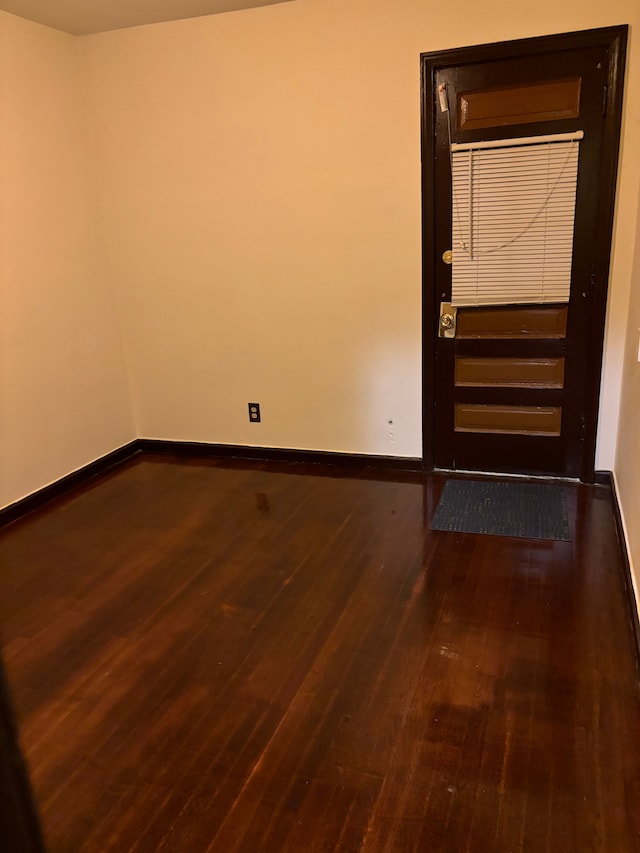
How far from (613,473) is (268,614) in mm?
2051

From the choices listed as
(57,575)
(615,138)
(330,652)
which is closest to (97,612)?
(57,575)

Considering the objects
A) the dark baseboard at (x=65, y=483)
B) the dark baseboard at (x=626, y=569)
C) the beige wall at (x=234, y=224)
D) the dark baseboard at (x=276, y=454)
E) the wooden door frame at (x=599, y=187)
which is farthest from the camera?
the dark baseboard at (x=276, y=454)

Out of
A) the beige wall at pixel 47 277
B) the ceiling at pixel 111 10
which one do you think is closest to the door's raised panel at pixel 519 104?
the ceiling at pixel 111 10

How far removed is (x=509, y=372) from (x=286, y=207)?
62.3 inches

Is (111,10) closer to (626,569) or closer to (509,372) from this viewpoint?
(509,372)

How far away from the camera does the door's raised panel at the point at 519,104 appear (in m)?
2.90

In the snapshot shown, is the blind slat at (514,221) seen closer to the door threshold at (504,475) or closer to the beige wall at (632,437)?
the beige wall at (632,437)

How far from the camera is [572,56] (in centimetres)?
284

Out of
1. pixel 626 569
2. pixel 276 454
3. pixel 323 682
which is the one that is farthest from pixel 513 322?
pixel 323 682

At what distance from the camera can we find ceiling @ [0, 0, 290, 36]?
3.07m

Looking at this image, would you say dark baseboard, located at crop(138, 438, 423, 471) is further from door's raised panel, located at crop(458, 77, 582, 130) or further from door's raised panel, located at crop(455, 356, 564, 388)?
door's raised panel, located at crop(458, 77, 582, 130)

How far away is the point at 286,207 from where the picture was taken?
11.5 feet

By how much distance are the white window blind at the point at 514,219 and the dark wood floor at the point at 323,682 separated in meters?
1.16

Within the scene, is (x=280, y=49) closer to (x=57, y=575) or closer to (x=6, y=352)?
(x=6, y=352)
